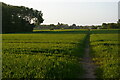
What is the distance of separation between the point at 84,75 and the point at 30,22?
108812mm

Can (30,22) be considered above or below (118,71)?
above

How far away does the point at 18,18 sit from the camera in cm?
10125

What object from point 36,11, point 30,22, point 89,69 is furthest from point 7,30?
point 89,69

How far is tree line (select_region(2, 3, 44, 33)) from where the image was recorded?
91469 mm

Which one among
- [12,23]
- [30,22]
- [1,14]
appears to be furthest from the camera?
[30,22]

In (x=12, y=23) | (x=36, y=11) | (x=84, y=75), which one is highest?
(x=36, y=11)

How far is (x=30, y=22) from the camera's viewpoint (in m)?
118

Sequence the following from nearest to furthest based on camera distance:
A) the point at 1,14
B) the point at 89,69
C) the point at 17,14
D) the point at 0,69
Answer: the point at 0,69 < the point at 89,69 < the point at 1,14 < the point at 17,14

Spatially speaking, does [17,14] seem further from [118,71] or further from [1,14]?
[118,71]

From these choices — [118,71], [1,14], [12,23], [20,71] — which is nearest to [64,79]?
[20,71]

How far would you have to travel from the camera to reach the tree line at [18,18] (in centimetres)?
9147

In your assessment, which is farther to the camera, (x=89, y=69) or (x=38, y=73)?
(x=89, y=69)

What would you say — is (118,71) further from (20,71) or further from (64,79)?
(20,71)

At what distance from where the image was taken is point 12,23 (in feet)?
312
